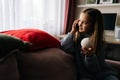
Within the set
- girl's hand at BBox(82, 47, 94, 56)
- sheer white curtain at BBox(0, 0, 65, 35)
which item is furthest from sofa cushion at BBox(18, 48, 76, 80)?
sheer white curtain at BBox(0, 0, 65, 35)

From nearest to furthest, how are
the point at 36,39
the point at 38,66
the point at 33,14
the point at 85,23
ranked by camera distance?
the point at 38,66
the point at 36,39
the point at 85,23
the point at 33,14

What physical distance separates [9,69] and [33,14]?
2.07m

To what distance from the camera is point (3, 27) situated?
253 cm

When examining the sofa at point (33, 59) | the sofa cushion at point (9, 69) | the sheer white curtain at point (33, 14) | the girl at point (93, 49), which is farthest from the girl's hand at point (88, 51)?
the sheer white curtain at point (33, 14)

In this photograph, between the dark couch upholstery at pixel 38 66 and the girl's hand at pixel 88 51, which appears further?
the girl's hand at pixel 88 51

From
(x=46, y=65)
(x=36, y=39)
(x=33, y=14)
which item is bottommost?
(x=46, y=65)

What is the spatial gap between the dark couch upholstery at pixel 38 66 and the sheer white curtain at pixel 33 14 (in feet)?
4.64

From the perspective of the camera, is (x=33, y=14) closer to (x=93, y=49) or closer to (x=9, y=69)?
(x=93, y=49)

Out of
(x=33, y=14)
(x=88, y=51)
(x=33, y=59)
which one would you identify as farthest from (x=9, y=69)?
(x=33, y=14)

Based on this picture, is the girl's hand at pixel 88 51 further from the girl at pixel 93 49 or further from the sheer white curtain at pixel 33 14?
the sheer white curtain at pixel 33 14

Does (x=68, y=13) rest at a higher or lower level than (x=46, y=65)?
higher

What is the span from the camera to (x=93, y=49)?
4.46 feet

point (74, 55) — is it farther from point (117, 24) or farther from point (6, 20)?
point (117, 24)

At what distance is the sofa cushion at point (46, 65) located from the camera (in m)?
1.08
